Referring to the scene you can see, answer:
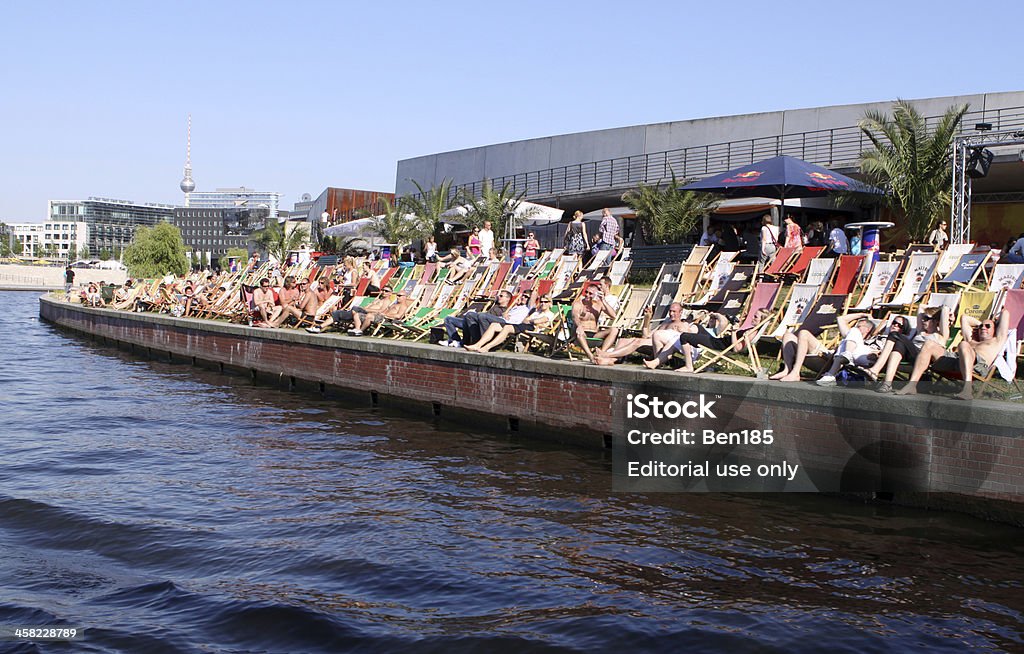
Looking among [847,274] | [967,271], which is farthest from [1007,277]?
[847,274]

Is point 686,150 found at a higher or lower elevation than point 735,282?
higher

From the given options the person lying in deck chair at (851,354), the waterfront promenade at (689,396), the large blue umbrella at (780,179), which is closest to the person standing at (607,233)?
the large blue umbrella at (780,179)

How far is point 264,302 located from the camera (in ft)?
64.6

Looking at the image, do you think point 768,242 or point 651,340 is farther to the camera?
point 768,242

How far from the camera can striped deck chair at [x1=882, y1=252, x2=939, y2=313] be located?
12.5m

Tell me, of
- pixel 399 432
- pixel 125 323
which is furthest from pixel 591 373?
pixel 125 323

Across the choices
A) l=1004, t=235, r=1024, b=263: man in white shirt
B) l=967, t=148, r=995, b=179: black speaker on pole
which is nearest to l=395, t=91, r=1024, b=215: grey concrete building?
l=967, t=148, r=995, b=179: black speaker on pole

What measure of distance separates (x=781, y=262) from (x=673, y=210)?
6664 mm

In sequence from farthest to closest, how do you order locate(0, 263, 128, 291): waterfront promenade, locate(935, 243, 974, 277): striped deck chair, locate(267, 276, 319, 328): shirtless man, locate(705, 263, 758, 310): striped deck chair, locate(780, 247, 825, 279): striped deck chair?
locate(0, 263, 128, 291): waterfront promenade
locate(267, 276, 319, 328): shirtless man
locate(780, 247, 825, 279): striped deck chair
locate(705, 263, 758, 310): striped deck chair
locate(935, 243, 974, 277): striped deck chair

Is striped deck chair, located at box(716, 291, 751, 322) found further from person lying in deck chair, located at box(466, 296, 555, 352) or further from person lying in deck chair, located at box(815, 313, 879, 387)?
person lying in deck chair, located at box(815, 313, 879, 387)

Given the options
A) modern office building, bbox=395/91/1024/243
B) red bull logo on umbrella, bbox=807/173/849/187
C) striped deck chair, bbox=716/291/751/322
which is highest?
modern office building, bbox=395/91/1024/243

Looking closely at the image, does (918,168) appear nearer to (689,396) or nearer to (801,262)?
(801,262)

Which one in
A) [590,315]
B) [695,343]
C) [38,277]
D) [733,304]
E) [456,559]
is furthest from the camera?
[38,277]

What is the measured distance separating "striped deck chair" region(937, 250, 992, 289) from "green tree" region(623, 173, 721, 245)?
890 cm
